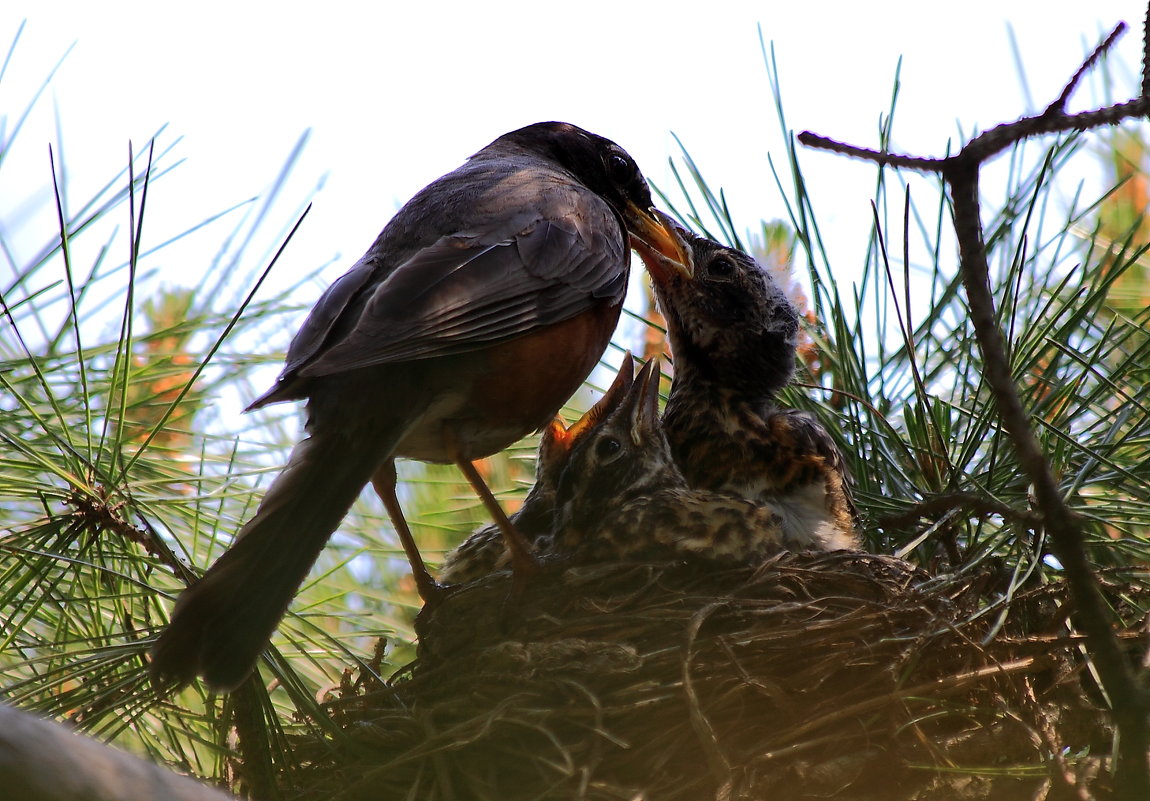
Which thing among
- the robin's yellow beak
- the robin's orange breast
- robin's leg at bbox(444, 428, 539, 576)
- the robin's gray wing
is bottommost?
robin's leg at bbox(444, 428, 539, 576)

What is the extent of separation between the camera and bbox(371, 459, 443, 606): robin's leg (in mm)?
3844

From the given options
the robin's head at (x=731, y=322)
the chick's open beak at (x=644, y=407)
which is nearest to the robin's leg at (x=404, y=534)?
the chick's open beak at (x=644, y=407)

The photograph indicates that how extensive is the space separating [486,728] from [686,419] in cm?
189

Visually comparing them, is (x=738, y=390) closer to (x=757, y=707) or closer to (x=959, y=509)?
(x=959, y=509)

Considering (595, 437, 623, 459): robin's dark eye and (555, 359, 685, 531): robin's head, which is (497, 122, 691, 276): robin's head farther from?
(595, 437, 623, 459): robin's dark eye

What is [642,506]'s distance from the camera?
3.77m

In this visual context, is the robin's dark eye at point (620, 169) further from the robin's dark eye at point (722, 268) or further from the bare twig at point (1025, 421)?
the bare twig at point (1025, 421)

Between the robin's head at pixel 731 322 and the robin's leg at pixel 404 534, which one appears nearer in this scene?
the robin's leg at pixel 404 534

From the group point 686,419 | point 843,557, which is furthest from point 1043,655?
point 686,419

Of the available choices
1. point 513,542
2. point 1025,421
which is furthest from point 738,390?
point 1025,421

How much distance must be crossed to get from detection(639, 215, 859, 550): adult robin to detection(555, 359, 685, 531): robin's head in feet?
0.78

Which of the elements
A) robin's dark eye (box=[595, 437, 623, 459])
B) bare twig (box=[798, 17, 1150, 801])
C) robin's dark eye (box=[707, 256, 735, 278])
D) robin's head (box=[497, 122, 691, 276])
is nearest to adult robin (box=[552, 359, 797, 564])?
robin's dark eye (box=[595, 437, 623, 459])

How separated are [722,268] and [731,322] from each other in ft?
0.73

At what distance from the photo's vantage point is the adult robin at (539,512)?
405 cm
